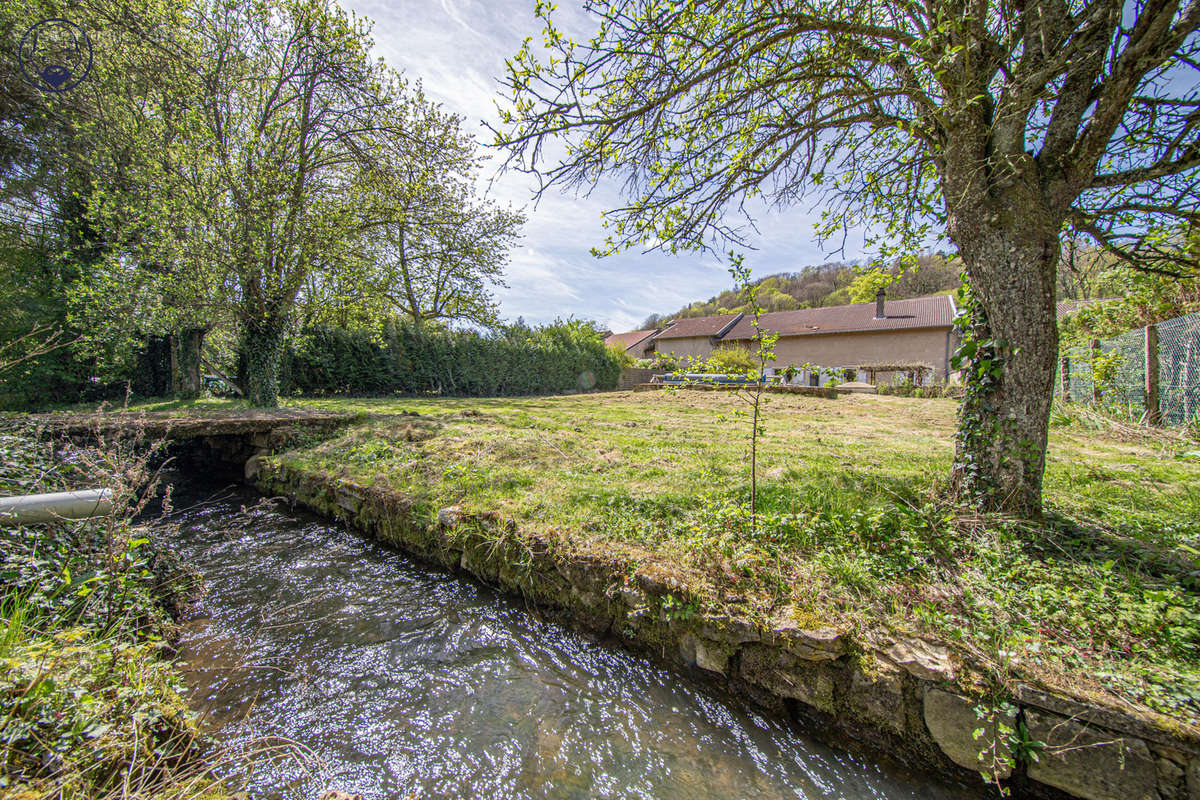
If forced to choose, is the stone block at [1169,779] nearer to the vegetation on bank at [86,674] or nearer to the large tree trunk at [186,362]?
the vegetation on bank at [86,674]

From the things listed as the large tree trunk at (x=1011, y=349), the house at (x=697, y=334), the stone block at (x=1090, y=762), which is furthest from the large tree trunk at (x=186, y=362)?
the house at (x=697, y=334)

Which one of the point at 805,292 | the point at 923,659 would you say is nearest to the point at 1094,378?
the point at 923,659

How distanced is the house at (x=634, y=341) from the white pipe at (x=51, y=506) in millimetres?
39383

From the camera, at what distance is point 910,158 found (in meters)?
4.60

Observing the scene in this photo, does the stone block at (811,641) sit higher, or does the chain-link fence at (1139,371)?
the chain-link fence at (1139,371)

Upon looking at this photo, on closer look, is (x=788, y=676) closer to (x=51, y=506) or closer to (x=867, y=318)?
(x=51, y=506)

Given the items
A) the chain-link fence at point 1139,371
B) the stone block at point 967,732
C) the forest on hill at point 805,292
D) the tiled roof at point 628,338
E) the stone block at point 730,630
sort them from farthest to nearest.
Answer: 1. the tiled roof at point 628,338
2. the forest on hill at point 805,292
3. the chain-link fence at point 1139,371
4. the stone block at point 730,630
5. the stone block at point 967,732

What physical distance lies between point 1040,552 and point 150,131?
54.5 feet

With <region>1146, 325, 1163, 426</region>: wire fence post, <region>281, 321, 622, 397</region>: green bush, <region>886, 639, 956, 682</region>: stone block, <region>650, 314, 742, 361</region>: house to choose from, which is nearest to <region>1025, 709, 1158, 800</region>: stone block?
<region>886, 639, 956, 682</region>: stone block

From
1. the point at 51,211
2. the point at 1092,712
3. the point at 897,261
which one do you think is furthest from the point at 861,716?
the point at 51,211

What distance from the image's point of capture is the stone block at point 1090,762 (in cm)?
181

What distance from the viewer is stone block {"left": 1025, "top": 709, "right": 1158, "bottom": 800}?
1.81 m

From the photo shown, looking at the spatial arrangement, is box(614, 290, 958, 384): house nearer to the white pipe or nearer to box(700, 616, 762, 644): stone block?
box(700, 616, 762, 644): stone block

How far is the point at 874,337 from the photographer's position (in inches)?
1185
